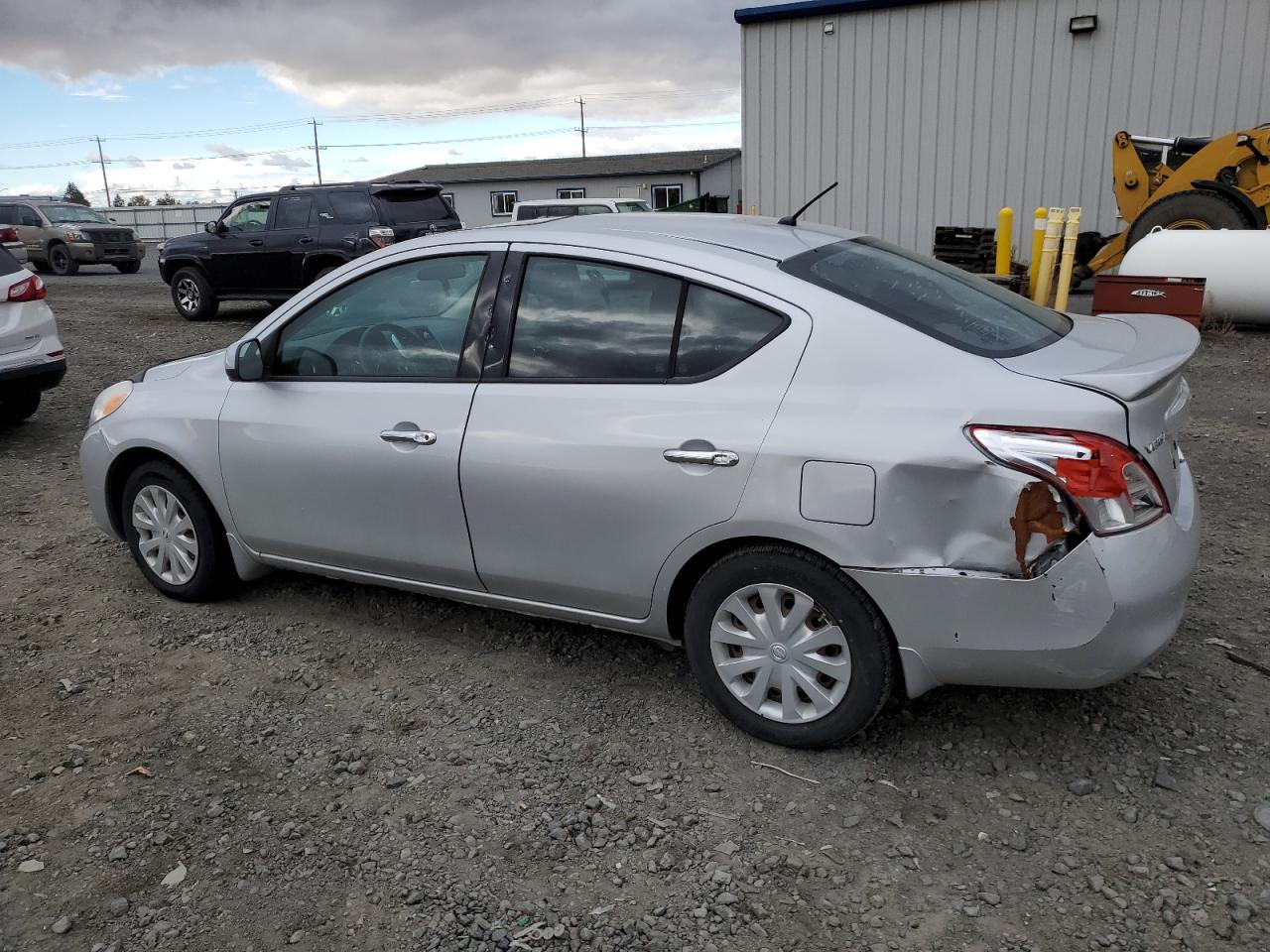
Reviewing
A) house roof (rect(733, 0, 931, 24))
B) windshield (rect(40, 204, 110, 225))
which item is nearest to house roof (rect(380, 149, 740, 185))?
windshield (rect(40, 204, 110, 225))

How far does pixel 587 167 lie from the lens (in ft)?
141

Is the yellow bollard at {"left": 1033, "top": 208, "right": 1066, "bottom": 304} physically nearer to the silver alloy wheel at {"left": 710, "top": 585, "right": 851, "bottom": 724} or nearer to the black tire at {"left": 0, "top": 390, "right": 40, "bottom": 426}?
the silver alloy wheel at {"left": 710, "top": 585, "right": 851, "bottom": 724}

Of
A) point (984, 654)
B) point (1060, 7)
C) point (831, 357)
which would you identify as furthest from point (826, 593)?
point (1060, 7)

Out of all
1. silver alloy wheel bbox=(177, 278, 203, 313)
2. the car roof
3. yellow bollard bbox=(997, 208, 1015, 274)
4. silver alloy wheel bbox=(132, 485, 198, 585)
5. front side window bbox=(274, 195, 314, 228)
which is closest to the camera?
the car roof

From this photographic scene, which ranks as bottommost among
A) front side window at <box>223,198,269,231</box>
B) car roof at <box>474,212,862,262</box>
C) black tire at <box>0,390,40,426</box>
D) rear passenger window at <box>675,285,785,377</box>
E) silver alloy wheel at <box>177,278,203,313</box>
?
black tire at <box>0,390,40,426</box>

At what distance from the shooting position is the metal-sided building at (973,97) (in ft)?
47.8

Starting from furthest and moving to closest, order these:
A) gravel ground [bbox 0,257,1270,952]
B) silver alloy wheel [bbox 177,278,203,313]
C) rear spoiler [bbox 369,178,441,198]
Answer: silver alloy wheel [bbox 177,278,203,313], rear spoiler [bbox 369,178,441,198], gravel ground [bbox 0,257,1270,952]

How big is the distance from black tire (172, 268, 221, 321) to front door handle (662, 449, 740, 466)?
13020 mm

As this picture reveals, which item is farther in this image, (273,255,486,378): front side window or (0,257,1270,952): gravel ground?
(273,255,486,378): front side window

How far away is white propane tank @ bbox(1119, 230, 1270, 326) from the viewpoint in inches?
413

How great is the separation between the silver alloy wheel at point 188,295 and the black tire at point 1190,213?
12493 mm

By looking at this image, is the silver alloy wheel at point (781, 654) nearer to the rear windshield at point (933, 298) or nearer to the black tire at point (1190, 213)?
the rear windshield at point (933, 298)

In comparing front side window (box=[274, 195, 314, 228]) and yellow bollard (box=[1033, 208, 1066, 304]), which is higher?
front side window (box=[274, 195, 314, 228])

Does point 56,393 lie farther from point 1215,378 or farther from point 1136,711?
point 1215,378
